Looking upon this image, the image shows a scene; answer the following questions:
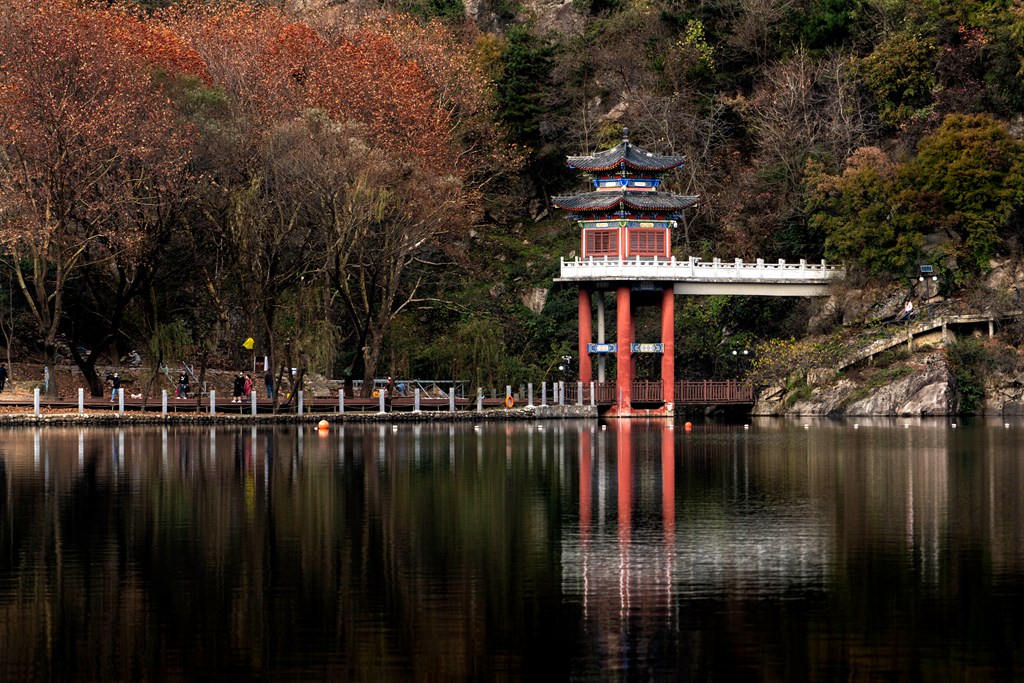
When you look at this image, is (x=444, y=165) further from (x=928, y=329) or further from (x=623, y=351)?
(x=928, y=329)

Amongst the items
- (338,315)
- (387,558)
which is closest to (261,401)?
(338,315)

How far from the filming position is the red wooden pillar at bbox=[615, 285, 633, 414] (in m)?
80.3

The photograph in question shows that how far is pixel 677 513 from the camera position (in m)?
35.0

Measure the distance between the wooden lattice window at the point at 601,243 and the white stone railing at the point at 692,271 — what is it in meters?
0.79

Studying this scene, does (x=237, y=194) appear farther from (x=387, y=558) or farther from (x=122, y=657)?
(x=122, y=657)

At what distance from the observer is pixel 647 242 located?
81.4 metres

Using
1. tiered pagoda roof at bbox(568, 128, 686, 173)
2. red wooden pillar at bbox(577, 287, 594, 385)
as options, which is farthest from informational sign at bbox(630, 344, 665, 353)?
tiered pagoda roof at bbox(568, 128, 686, 173)

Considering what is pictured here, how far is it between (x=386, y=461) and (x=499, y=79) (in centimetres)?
5468

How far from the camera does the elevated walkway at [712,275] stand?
260 feet

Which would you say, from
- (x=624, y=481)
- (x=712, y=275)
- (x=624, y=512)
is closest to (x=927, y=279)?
(x=712, y=275)

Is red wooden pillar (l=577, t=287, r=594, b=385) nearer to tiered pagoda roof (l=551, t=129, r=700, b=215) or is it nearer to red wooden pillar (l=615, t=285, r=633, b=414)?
red wooden pillar (l=615, t=285, r=633, b=414)

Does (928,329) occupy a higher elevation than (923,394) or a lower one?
higher

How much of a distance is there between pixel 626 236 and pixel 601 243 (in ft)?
4.29

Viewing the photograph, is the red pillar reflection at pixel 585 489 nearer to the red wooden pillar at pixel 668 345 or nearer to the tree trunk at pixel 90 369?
the red wooden pillar at pixel 668 345
